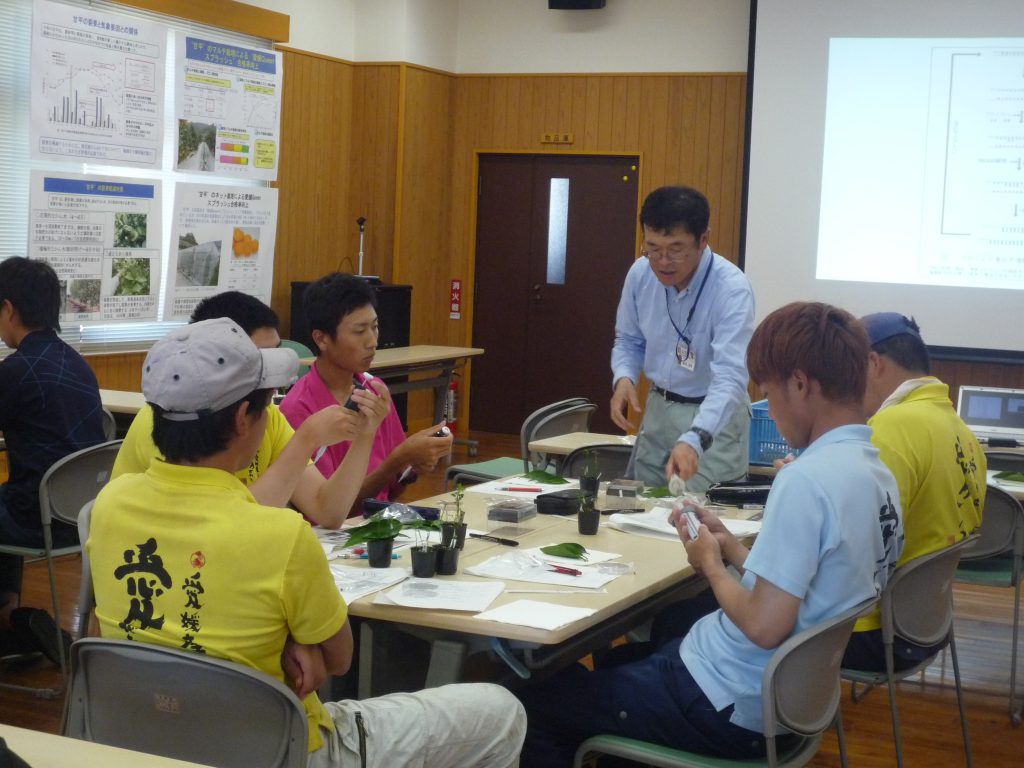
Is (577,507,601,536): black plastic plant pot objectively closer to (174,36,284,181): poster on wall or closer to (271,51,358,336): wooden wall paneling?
(174,36,284,181): poster on wall

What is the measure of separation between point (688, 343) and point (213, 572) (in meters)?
2.43

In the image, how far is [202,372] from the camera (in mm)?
1856

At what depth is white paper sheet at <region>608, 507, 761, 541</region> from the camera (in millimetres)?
3111

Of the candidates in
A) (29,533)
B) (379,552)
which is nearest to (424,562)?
(379,552)

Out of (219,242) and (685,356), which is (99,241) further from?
(685,356)

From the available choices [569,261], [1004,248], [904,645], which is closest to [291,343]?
[569,261]

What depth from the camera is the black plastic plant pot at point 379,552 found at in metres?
2.60

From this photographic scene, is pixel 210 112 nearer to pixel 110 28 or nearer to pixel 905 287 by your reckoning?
pixel 110 28

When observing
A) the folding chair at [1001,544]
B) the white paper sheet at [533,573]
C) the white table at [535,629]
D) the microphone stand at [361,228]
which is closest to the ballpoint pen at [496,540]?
the white table at [535,629]

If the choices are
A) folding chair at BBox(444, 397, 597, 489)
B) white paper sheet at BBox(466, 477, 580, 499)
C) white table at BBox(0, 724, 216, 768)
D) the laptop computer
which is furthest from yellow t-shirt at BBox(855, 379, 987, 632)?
the laptop computer

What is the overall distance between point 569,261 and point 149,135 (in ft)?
11.7

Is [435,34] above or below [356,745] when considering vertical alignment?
above

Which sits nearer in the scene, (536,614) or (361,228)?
(536,614)

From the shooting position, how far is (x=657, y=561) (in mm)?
2812
